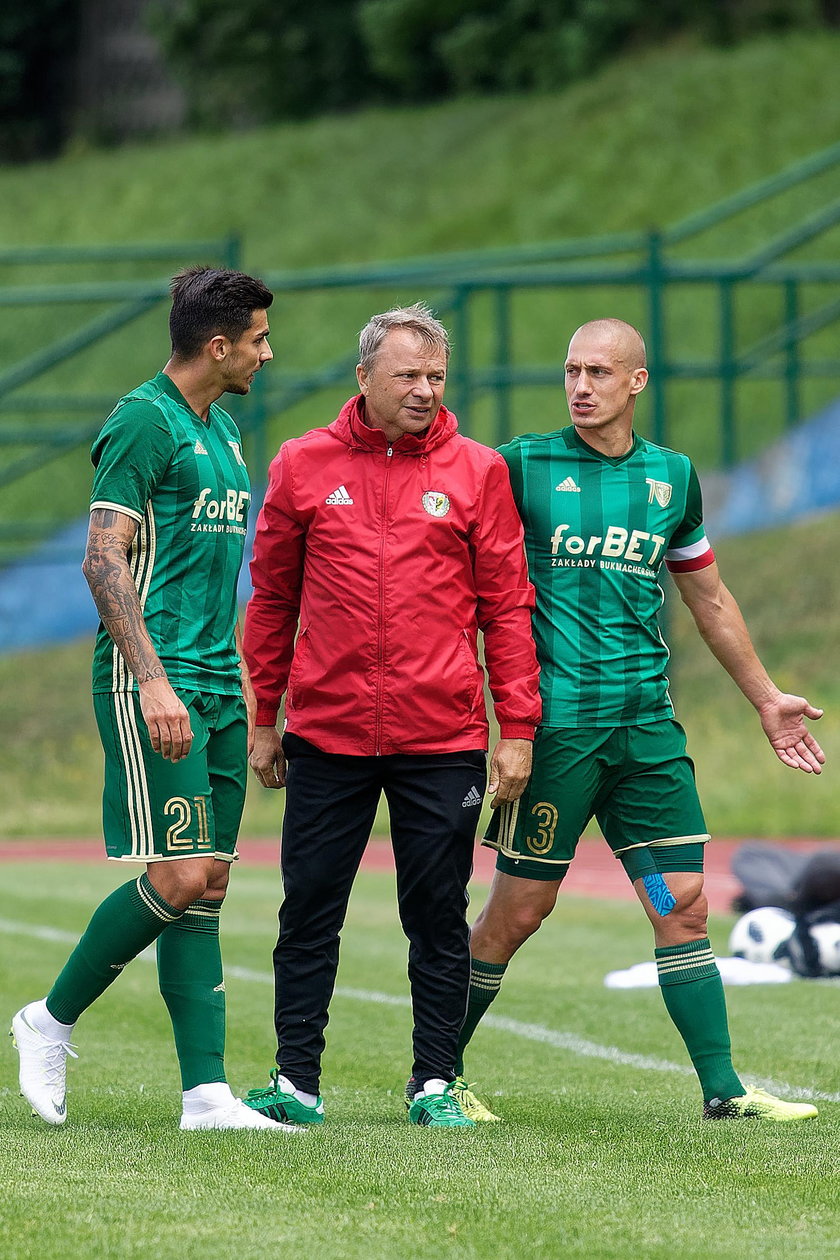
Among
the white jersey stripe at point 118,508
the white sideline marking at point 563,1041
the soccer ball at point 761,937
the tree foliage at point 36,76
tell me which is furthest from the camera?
the tree foliage at point 36,76

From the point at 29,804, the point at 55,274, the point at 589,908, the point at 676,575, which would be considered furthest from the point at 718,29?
the point at 676,575

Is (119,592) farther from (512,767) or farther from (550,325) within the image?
(550,325)

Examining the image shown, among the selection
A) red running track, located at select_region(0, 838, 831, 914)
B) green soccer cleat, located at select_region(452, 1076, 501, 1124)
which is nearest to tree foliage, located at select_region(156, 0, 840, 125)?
red running track, located at select_region(0, 838, 831, 914)

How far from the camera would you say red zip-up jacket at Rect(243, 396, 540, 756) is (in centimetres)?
507

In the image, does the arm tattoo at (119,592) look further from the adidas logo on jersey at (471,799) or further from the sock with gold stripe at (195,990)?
the adidas logo on jersey at (471,799)

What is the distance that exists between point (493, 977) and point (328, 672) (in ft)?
3.28

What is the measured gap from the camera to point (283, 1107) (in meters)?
5.15

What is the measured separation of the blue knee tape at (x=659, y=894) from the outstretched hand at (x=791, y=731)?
1.73ft

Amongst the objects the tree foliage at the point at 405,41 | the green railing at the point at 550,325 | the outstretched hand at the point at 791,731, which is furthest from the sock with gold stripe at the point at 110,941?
the tree foliage at the point at 405,41

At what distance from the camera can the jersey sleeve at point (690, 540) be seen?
5.45 meters

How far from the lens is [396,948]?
9391mm

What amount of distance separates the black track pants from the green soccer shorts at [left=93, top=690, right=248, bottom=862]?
0.89 ft

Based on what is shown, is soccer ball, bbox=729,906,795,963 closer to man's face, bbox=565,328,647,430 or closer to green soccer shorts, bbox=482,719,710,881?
green soccer shorts, bbox=482,719,710,881

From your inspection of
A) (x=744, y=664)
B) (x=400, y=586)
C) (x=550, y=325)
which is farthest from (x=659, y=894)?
(x=550, y=325)
